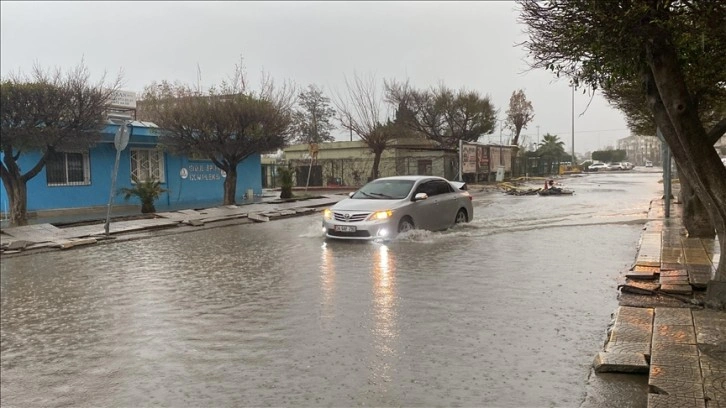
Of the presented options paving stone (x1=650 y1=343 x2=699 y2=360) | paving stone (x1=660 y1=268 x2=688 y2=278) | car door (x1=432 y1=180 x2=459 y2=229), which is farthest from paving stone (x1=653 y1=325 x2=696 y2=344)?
car door (x1=432 y1=180 x2=459 y2=229)

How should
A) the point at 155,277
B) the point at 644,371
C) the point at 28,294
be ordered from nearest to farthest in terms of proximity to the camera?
the point at 644,371 → the point at 28,294 → the point at 155,277

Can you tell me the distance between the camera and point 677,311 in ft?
19.4

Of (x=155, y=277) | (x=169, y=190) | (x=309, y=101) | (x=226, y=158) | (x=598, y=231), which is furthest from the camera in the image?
(x=309, y=101)

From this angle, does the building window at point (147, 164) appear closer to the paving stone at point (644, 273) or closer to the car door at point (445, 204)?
the car door at point (445, 204)

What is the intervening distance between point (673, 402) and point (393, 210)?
8.84 m

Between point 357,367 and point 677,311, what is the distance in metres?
3.42

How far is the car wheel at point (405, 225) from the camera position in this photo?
12.5 meters

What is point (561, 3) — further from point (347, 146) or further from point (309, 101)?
point (309, 101)

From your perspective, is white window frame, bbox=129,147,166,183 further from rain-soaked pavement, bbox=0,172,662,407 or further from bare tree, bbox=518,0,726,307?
bare tree, bbox=518,0,726,307

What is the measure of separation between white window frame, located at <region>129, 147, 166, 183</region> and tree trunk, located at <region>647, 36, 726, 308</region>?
834 inches

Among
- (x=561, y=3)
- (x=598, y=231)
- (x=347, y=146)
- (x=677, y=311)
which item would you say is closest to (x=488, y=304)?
(x=677, y=311)

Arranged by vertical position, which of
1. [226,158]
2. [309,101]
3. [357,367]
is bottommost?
[357,367]

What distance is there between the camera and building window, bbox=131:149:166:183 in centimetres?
2383

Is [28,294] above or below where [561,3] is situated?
below
